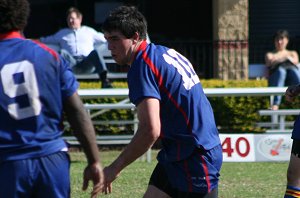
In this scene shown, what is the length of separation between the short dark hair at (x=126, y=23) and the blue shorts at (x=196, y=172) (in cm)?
80

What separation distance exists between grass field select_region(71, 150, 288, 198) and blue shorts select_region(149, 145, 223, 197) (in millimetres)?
3612

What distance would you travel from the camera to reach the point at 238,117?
15062mm

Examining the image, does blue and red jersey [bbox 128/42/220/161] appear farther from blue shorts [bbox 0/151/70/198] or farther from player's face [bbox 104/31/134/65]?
blue shorts [bbox 0/151/70/198]

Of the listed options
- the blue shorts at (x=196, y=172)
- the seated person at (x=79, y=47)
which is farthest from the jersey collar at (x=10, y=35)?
the seated person at (x=79, y=47)

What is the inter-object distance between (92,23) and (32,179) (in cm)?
1555

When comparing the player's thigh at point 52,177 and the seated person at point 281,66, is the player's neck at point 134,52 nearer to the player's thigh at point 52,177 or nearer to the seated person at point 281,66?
the player's thigh at point 52,177

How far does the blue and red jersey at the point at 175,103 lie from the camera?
17.2 feet

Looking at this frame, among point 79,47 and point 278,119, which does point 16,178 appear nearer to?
point 79,47

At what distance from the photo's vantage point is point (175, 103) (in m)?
5.30

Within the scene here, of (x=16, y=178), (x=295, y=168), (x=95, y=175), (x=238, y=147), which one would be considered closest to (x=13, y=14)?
(x=16, y=178)

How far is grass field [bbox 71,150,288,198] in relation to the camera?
9.16 meters

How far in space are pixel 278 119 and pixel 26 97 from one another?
10.4 m

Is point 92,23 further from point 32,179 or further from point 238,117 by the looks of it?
point 32,179

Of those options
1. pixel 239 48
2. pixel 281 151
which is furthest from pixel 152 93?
pixel 239 48
